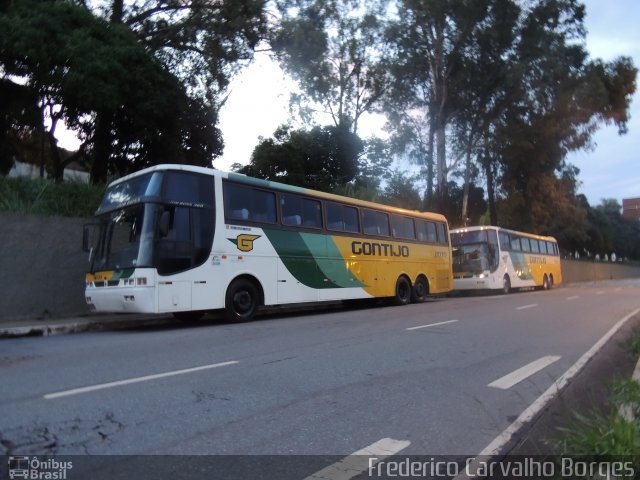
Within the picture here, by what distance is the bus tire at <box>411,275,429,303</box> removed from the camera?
1847 centimetres

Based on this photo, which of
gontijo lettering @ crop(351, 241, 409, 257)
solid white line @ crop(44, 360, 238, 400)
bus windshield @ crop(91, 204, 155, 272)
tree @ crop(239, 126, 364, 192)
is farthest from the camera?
tree @ crop(239, 126, 364, 192)

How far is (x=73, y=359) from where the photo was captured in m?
7.42

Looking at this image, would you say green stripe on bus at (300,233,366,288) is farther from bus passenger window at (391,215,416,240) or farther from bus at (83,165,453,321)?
bus passenger window at (391,215,416,240)

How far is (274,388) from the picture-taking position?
5.76 m

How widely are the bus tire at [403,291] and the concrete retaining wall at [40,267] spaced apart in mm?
9464

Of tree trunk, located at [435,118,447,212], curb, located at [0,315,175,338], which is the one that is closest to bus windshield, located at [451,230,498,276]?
tree trunk, located at [435,118,447,212]

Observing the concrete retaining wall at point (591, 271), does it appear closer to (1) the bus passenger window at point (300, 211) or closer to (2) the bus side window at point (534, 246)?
(2) the bus side window at point (534, 246)

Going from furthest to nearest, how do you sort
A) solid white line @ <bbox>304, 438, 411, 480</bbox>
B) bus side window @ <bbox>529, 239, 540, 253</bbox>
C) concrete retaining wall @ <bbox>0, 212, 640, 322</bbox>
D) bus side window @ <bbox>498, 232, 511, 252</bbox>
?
bus side window @ <bbox>529, 239, 540, 253</bbox>, bus side window @ <bbox>498, 232, 511, 252</bbox>, concrete retaining wall @ <bbox>0, 212, 640, 322</bbox>, solid white line @ <bbox>304, 438, 411, 480</bbox>

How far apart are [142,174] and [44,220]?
3533mm

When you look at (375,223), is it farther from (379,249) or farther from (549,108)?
(549,108)

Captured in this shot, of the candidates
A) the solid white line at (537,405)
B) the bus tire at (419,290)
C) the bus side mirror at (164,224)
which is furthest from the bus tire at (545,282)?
the bus side mirror at (164,224)

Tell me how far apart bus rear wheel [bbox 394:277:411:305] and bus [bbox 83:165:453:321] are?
1.29 meters

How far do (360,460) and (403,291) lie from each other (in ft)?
46.7

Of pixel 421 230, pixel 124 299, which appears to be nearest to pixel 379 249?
pixel 421 230
